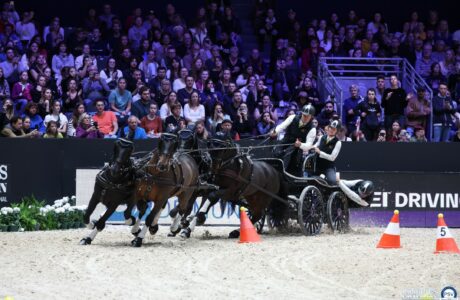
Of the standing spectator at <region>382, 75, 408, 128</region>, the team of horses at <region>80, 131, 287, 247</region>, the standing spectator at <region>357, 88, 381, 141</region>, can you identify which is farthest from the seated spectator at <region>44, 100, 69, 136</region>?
the standing spectator at <region>382, 75, 408, 128</region>

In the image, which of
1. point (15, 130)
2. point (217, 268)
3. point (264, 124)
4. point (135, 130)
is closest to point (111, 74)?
point (135, 130)

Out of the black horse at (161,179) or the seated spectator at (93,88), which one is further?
the seated spectator at (93,88)

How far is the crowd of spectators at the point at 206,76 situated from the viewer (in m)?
21.7

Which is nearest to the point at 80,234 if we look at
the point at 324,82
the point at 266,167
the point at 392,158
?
the point at 266,167

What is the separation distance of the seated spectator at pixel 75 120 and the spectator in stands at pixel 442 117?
8.27 m

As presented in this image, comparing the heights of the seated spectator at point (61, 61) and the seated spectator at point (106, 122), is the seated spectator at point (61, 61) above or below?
above

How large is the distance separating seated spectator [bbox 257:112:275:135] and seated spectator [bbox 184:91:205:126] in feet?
4.26

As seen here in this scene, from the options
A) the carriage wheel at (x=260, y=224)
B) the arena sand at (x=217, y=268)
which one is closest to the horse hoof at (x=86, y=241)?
the arena sand at (x=217, y=268)

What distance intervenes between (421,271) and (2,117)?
36.1 feet

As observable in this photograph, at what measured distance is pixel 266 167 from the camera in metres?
17.4

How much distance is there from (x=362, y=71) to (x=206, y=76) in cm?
435

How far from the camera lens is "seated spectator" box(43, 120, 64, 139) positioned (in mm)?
20594

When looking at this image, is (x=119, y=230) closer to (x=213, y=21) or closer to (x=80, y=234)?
(x=80, y=234)

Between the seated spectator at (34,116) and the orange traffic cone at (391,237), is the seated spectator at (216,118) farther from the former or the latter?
the orange traffic cone at (391,237)
